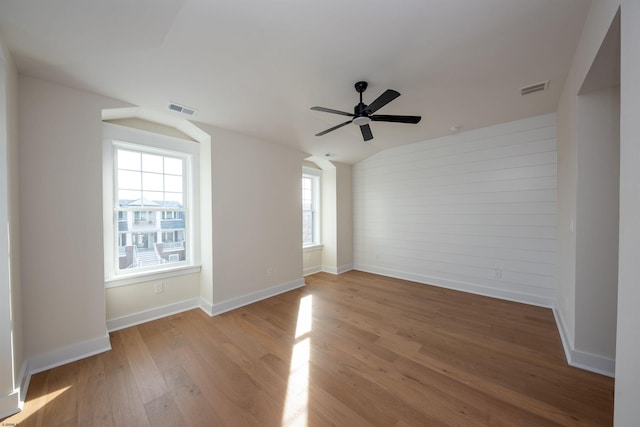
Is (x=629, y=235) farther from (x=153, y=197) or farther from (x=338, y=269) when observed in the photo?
(x=338, y=269)

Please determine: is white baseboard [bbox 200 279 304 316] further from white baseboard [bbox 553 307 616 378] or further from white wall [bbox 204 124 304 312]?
white baseboard [bbox 553 307 616 378]

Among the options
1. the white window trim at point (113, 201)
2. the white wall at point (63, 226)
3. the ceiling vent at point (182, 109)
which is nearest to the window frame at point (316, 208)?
the white window trim at point (113, 201)

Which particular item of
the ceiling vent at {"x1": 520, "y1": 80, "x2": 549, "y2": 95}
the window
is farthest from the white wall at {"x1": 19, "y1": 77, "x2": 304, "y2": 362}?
the ceiling vent at {"x1": 520, "y1": 80, "x2": 549, "y2": 95}

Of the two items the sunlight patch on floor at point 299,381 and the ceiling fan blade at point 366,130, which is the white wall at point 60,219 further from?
the ceiling fan blade at point 366,130

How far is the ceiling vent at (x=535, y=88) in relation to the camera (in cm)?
245

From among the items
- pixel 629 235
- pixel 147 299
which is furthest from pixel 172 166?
pixel 629 235

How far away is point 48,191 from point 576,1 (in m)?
4.35

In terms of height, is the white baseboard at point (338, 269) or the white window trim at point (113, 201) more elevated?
the white window trim at point (113, 201)

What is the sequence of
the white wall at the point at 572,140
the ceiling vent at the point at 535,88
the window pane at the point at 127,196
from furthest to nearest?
the window pane at the point at 127,196, the ceiling vent at the point at 535,88, the white wall at the point at 572,140

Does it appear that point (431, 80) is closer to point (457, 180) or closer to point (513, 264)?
point (457, 180)

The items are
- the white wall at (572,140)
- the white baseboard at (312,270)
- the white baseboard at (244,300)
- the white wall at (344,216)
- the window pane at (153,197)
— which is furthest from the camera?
the white wall at (344,216)

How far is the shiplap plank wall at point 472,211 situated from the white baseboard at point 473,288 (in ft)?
0.04

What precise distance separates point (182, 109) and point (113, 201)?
4.50ft

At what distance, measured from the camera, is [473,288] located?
3.85 meters
